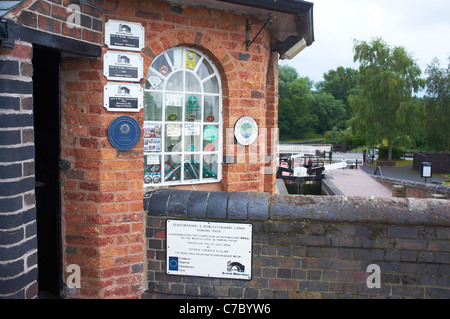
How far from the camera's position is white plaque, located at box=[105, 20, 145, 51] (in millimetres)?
3916

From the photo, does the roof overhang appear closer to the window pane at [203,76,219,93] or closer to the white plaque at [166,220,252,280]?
the window pane at [203,76,219,93]

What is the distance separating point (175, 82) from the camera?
4.54 m

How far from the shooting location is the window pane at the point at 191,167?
4.72 meters

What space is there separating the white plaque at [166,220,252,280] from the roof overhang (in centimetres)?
231

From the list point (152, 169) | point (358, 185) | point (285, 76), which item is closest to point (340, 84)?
point (285, 76)

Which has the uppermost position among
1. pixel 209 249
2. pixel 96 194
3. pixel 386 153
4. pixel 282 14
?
pixel 282 14

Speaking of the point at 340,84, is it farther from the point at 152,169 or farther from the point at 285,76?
the point at 152,169

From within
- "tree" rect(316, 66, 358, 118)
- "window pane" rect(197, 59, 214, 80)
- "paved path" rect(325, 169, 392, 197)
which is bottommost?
"paved path" rect(325, 169, 392, 197)

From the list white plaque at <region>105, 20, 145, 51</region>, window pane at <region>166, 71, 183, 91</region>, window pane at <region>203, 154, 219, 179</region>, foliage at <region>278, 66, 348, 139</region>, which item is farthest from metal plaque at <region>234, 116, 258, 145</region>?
foliage at <region>278, 66, 348, 139</region>

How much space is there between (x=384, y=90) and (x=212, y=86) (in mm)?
27767

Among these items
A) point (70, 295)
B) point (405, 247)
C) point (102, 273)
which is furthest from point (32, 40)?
point (405, 247)

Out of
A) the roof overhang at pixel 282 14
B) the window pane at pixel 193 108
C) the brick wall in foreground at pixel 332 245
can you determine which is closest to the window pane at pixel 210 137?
the window pane at pixel 193 108
